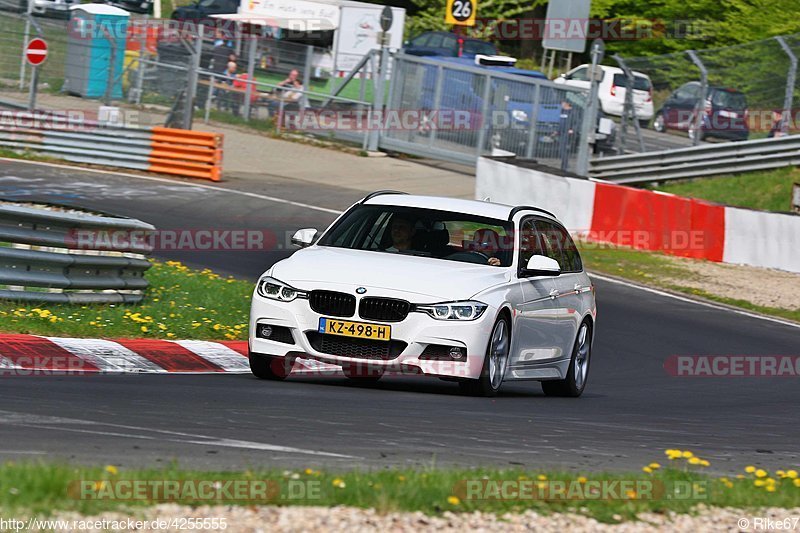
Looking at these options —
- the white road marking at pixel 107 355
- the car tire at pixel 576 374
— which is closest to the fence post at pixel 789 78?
the car tire at pixel 576 374

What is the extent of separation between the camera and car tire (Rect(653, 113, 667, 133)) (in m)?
28.9

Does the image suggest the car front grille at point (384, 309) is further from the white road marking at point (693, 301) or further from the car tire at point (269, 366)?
the white road marking at point (693, 301)

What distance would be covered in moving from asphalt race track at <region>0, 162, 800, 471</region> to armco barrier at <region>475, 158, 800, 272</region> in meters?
6.63

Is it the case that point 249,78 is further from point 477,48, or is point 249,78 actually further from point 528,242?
Result: point 528,242

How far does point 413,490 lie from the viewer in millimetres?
5863

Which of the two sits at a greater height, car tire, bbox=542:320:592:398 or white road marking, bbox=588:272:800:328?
car tire, bbox=542:320:592:398

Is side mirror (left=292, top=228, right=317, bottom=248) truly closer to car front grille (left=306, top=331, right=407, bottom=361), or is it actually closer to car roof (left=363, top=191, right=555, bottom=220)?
car roof (left=363, top=191, right=555, bottom=220)

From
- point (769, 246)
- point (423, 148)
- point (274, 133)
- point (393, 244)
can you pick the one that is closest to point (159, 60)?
point (274, 133)

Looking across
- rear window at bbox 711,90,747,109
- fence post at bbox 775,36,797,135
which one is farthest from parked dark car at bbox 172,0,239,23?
fence post at bbox 775,36,797,135

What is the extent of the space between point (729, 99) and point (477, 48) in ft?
53.2

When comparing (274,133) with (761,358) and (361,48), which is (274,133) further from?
(761,358)

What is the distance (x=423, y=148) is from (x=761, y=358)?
18.4 m

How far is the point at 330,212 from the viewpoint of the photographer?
24734 mm

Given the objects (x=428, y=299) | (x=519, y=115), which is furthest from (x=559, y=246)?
(x=519, y=115)
